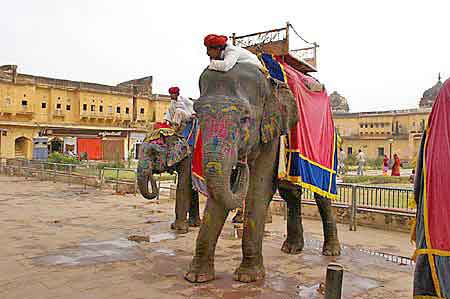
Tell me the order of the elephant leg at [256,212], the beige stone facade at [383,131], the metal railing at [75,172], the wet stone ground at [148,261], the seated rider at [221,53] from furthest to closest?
the beige stone facade at [383,131], the metal railing at [75,172], the elephant leg at [256,212], the wet stone ground at [148,261], the seated rider at [221,53]

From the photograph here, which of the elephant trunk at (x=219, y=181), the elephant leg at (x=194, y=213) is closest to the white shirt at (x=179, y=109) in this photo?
the elephant leg at (x=194, y=213)

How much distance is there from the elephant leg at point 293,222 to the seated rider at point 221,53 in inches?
101

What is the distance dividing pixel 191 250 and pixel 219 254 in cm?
51

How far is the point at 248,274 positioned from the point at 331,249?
7.26 ft

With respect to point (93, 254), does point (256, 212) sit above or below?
above

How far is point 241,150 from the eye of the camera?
5035 mm

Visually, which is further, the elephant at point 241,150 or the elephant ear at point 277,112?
the elephant ear at point 277,112

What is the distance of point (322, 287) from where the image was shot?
211 inches

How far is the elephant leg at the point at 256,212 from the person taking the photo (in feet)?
17.9

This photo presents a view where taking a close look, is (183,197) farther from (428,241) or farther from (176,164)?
(428,241)

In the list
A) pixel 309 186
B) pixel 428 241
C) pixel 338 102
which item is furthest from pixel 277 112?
pixel 338 102

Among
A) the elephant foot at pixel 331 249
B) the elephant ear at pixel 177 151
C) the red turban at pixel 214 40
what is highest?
the red turban at pixel 214 40

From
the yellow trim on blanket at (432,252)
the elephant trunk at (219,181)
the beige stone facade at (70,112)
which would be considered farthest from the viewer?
the beige stone facade at (70,112)

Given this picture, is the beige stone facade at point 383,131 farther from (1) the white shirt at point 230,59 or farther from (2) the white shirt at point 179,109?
(1) the white shirt at point 230,59
